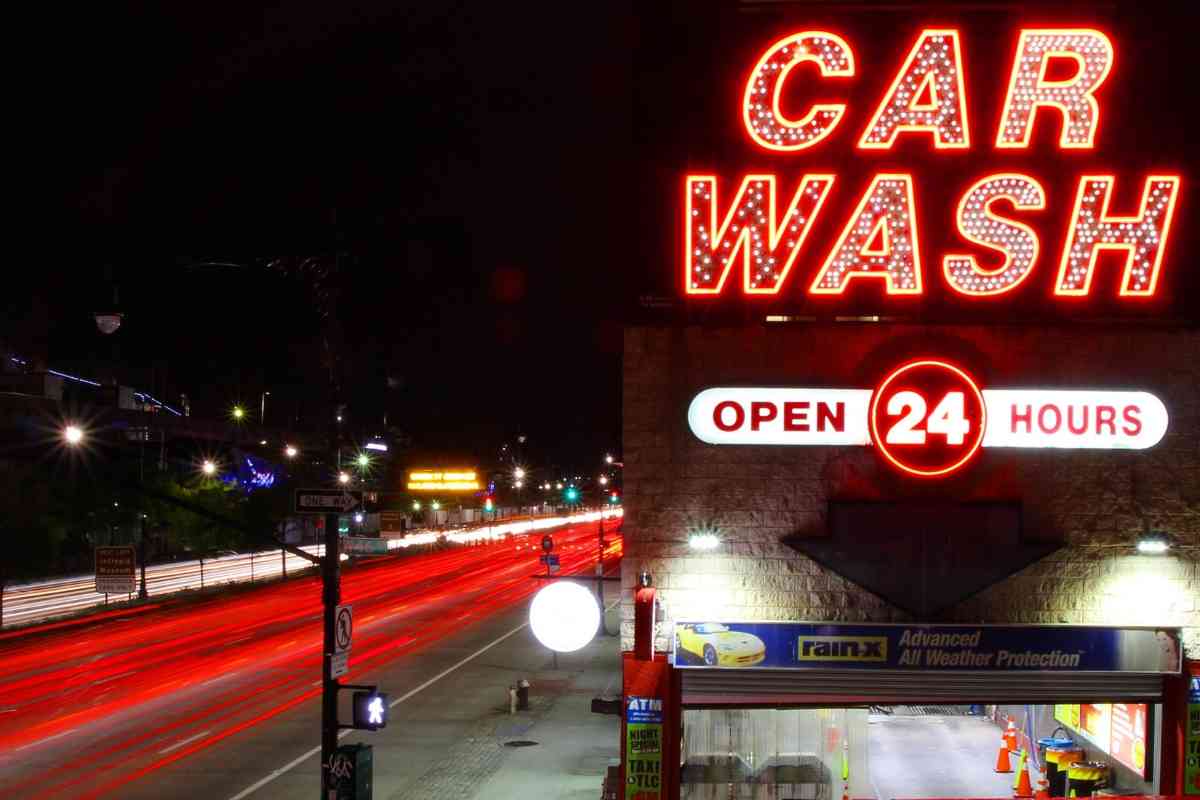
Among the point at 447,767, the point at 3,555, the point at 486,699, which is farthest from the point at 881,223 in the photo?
the point at 3,555

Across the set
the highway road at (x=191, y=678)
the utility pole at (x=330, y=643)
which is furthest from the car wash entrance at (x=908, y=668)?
the highway road at (x=191, y=678)

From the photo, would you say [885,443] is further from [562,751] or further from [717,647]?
[562,751]

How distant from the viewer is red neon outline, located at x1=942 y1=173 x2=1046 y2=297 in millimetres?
11633

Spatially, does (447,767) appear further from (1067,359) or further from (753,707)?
(1067,359)

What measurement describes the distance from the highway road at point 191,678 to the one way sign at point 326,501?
8.20 m

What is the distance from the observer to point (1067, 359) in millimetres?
11695

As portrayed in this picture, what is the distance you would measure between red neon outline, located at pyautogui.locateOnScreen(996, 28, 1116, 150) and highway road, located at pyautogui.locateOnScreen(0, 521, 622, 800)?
12.6m

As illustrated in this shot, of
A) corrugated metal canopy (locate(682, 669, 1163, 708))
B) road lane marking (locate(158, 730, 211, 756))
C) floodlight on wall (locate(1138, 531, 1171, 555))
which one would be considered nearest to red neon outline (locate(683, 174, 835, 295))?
corrugated metal canopy (locate(682, 669, 1163, 708))

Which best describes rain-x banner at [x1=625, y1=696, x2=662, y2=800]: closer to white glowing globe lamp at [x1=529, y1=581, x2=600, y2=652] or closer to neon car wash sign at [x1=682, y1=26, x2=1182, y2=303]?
white glowing globe lamp at [x1=529, y1=581, x2=600, y2=652]

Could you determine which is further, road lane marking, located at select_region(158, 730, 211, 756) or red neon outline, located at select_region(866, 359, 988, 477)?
road lane marking, located at select_region(158, 730, 211, 756)

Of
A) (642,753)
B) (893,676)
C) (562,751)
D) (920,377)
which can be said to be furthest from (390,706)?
(920,377)

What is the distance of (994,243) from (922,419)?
6.96ft

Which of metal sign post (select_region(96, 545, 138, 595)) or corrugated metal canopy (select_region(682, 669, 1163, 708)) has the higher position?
corrugated metal canopy (select_region(682, 669, 1163, 708))

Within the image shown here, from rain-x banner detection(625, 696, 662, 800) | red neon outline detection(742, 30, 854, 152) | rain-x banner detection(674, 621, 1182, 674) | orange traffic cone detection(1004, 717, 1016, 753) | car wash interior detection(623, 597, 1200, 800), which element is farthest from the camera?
orange traffic cone detection(1004, 717, 1016, 753)
